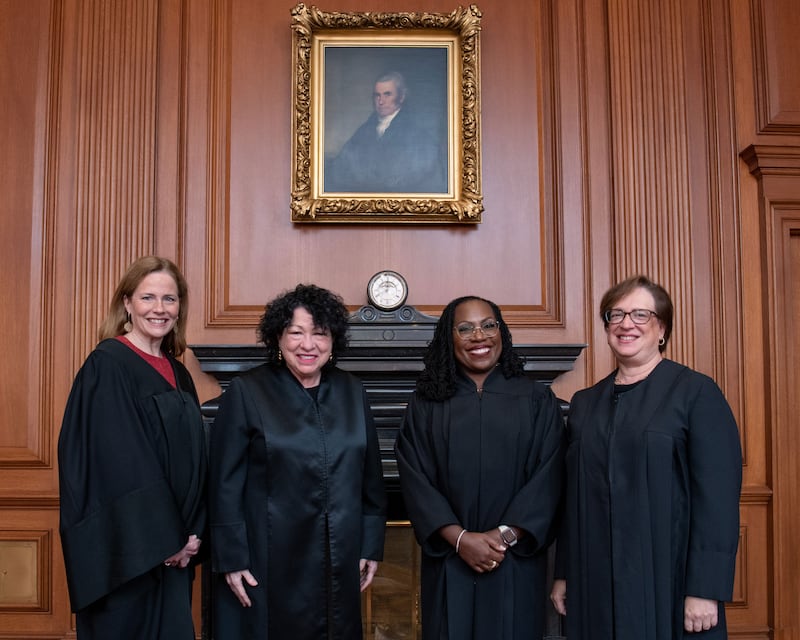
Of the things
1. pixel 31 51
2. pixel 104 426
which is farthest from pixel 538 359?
pixel 31 51

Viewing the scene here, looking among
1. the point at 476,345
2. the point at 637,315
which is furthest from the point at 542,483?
the point at 637,315

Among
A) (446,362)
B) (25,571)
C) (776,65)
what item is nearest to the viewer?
(446,362)

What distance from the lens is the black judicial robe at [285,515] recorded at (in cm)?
270

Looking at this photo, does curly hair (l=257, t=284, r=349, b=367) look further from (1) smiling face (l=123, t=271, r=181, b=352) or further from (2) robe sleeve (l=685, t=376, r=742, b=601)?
(2) robe sleeve (l=685, t=376, r=742, b=601)

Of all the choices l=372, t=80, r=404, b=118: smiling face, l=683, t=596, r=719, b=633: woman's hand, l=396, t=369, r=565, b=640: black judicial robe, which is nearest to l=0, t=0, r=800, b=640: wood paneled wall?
l=372, t=80, r=404, b=118: smiling face

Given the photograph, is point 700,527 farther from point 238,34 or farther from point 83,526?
point 238,34

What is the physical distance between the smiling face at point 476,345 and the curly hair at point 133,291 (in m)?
1.05

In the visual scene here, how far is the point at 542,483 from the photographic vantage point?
2.75 meters

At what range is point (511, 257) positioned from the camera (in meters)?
4.25

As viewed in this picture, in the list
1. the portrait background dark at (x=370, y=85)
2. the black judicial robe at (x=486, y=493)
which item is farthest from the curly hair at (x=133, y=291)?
the portrait background dark at (x=370, y=85)

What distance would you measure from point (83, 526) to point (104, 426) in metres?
0.34

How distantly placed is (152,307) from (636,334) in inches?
67.6

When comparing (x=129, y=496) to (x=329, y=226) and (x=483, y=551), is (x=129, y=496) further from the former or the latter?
(x=329, y=226)

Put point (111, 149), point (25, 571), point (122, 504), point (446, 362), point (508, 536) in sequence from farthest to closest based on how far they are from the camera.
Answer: point (111, 149) → point (25, 571) → point (446, 362) → point (508, 536) → point (122, 504)
